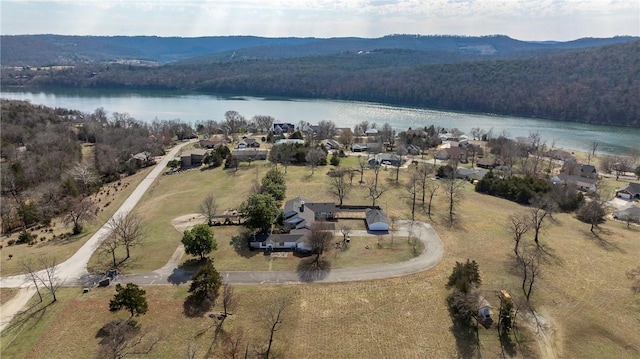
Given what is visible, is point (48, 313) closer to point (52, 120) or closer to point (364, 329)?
point (364, 329)

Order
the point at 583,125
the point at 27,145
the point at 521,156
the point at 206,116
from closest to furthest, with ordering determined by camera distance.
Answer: the point at 27,145 < the point at 521,156 < the point at 583,125 < the point at 206,116

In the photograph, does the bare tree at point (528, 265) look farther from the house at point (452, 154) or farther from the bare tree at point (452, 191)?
the house at point (452, 154)

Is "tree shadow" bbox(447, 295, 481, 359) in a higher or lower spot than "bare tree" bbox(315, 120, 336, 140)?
lower

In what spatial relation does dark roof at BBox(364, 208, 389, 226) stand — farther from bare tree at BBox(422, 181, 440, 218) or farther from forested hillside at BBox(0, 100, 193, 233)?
forested hillside at BBox(0, 100, 193, 233)

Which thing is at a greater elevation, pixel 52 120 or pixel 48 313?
pixel 52 120

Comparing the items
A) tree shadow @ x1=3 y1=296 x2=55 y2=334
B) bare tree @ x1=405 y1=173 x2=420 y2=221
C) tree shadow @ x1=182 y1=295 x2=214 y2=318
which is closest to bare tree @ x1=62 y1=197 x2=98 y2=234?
tree shadow @ x1=3 y1=296 x2=55 y2=334

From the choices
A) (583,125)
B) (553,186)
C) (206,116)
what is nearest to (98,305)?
(553,186)

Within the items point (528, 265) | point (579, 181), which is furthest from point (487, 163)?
point (528, 265)
